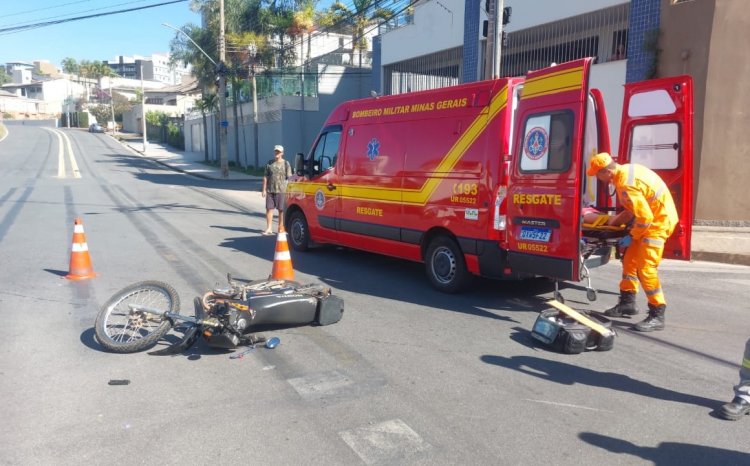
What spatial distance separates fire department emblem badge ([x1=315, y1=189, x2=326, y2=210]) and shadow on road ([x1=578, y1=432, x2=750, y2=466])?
20.2 ft

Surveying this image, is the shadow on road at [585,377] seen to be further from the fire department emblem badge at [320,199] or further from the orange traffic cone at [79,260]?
the orange traffic cone at [79,260]

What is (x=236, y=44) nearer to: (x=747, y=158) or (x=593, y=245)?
(x=747, y=158)

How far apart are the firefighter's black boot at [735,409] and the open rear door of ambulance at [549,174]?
192 centimetres

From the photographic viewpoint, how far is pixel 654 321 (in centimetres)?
557

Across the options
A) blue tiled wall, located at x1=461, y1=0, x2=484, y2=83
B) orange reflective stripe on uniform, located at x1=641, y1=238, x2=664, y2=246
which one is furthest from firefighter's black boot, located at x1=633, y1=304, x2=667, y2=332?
blue tiled wall, located at x1=461, y1=0, x2=484, y2=83

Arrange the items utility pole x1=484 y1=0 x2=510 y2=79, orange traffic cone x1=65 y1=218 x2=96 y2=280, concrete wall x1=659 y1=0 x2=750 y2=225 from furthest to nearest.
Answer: concrete wall x1=659 y1=0 x2=750 y2=225
utility pole x1=484 y1=0 x2=510 y2=79
orange traffic cone x1=65 y1=218 x2=96 y2=280

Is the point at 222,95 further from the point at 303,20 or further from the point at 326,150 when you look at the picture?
the point at 326,150

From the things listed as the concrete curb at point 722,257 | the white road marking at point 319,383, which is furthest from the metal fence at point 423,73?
the white road marking at point 319,383

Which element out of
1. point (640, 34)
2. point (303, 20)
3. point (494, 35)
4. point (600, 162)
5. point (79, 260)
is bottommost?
point (79, 260)

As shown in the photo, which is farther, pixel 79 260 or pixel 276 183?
pixel 276 183

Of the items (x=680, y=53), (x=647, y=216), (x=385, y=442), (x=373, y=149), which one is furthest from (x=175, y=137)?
(x=385, y=442)

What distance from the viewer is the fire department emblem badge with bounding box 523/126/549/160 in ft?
18.6

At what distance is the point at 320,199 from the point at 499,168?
3.69m

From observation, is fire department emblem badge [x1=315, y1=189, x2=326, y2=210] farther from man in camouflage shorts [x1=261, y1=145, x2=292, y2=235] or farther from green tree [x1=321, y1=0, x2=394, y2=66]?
green tree [x1=321, y1=0, x2=394, y2=66]
